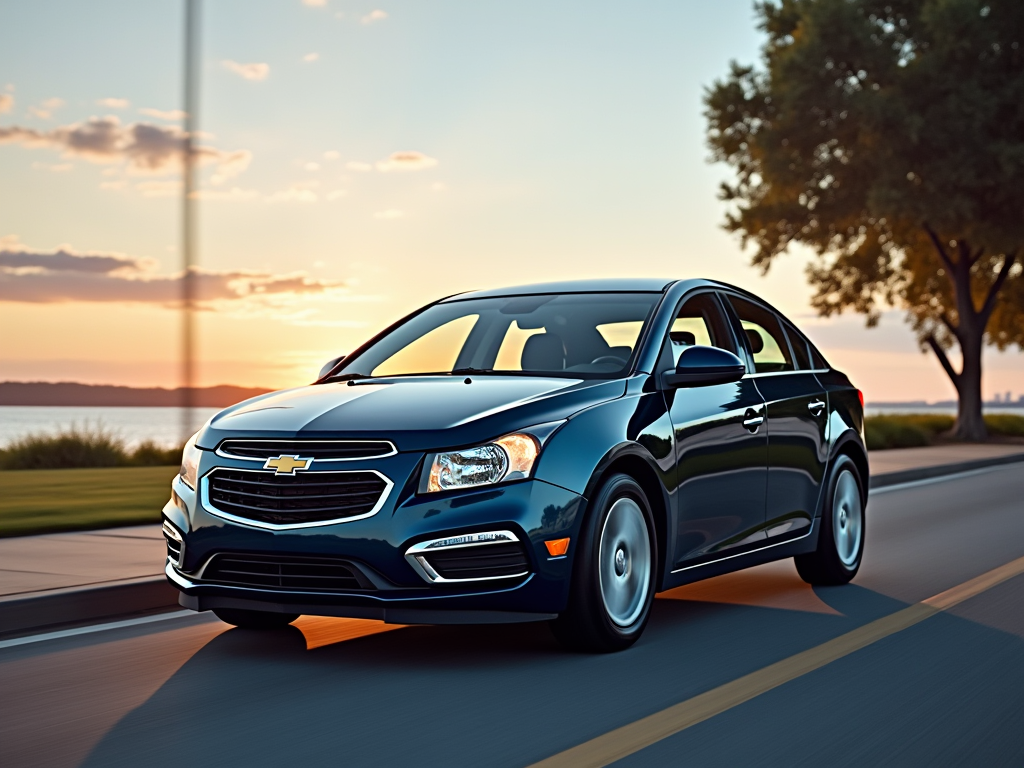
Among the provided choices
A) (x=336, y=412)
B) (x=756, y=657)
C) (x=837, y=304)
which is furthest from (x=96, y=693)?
(x=837, y=304)

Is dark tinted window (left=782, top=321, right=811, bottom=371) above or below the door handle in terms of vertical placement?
above

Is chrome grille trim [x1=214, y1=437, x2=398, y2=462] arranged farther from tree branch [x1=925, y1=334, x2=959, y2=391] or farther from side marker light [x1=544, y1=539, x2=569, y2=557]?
tree branch [x1=925, y1=334, x2=959, y2=391]

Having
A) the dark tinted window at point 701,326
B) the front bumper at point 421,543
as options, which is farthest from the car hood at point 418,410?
the dark tinted window at point 701,326

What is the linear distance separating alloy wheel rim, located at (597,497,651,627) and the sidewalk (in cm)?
280

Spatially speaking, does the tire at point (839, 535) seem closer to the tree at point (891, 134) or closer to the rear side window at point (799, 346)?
the rear side window at point (799, 346)

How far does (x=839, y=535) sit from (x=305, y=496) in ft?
13.6

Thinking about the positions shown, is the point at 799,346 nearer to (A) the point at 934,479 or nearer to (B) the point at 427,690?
(B) the point at 427,690

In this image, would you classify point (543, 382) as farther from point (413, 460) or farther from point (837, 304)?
point (837, 304)

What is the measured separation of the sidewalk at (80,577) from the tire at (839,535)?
3835 mm

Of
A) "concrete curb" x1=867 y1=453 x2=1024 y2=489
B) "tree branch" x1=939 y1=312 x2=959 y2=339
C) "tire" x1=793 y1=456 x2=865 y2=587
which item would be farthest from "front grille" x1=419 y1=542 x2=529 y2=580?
"tree branch" x1=939 y1=312 x2=959 y2=339

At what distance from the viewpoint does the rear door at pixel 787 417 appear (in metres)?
7.96

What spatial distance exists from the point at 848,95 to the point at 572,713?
30299 millimetres

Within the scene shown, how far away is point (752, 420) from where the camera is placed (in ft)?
25.1

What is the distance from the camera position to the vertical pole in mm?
13102
